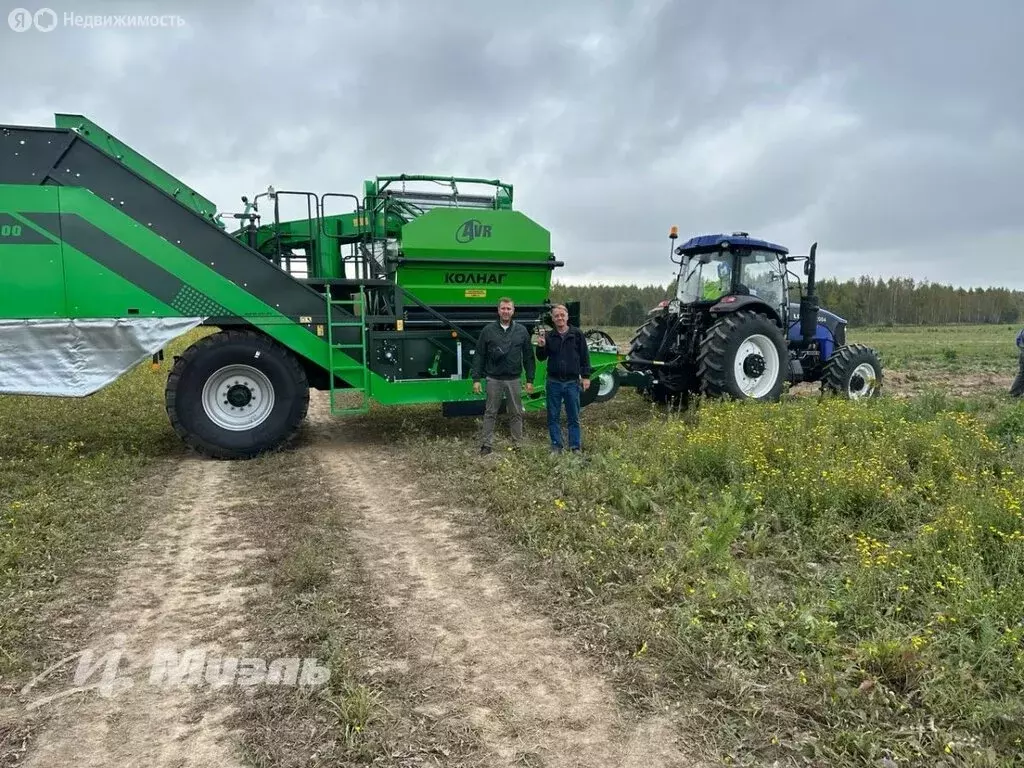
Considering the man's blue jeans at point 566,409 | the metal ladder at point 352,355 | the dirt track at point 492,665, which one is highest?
the metal ladder at point 352,355

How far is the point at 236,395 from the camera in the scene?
7504 millimetres

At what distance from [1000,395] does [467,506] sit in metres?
9.97

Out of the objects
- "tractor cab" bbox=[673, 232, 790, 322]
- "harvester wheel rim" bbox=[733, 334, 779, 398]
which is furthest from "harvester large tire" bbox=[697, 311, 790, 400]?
"tractor cab" bbox=[673, 232, 790, 322]

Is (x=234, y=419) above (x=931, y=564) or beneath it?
above

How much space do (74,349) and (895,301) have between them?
7489cm

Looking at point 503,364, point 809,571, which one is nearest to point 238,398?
point 503,364

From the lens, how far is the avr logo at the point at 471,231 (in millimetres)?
8164

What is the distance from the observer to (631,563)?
4.16 metres

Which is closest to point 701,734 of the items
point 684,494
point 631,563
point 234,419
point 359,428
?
point 631,563

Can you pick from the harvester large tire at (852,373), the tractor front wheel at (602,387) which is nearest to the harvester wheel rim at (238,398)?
the tractor front wheel at (602,387)

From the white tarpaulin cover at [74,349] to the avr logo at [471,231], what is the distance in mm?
3125

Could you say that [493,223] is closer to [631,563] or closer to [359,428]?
[359,428]

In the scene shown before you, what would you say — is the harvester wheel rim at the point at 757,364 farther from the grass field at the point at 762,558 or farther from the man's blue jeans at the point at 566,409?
the man's blue jeans at the point at 566,409

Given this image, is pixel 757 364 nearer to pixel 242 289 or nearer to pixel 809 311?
pixel 809 311
